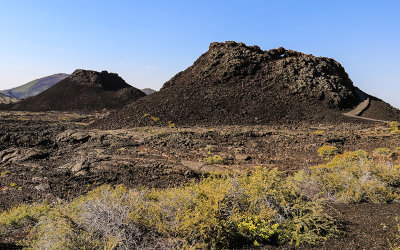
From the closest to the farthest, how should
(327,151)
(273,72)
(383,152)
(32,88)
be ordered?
1. (383,152)
2. (327,151)
3. (273,72)
4. (32,88)

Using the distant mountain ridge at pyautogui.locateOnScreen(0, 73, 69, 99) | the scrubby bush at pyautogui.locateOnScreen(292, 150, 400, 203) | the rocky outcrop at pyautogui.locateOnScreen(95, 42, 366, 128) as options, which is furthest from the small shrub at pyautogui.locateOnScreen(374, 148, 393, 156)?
the distant mountain ridge at pyautogui.locateOnScreen(0, 73, 69, 99)

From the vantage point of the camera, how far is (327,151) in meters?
12.3

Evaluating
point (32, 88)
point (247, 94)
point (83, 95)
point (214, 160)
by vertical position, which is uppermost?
point (32, 88)

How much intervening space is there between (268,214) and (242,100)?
823 inches

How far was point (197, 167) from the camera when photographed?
10836 millimetres

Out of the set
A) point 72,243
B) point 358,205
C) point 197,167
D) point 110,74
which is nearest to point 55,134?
point 197,167

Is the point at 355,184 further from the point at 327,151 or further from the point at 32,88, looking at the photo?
the point at 32,88

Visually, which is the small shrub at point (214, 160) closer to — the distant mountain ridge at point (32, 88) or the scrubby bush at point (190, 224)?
the scrubby bush at point (190, 224)

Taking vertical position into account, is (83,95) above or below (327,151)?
above

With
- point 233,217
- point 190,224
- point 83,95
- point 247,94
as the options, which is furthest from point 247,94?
point 83,95

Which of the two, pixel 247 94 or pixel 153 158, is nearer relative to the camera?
pixel 153 158

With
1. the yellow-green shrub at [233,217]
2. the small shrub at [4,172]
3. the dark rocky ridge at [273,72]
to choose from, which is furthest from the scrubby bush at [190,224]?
the dark rocky ridge at [273,72]

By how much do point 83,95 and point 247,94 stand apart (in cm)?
3653

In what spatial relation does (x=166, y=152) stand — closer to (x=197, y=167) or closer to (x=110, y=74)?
(x=197, y=167)
